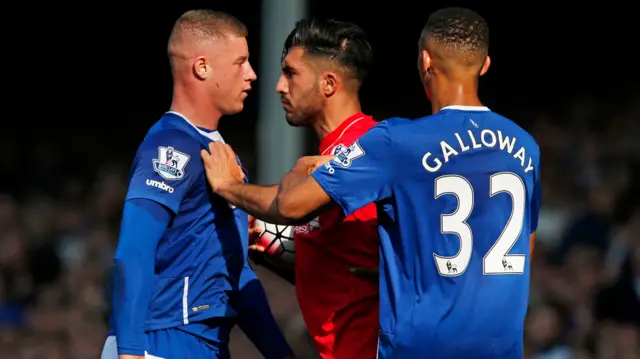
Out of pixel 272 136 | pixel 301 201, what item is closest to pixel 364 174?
pixel 301 201

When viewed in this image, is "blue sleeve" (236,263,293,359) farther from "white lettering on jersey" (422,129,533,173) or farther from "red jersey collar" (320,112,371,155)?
"white lettering on jersey" (422,129,533,173)

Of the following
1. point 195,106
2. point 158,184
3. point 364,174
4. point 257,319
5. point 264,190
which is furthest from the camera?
point 257,319

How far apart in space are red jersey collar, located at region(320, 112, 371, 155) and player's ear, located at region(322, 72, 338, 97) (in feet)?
0.41

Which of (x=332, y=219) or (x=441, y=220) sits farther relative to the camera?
(x=332, y=219)

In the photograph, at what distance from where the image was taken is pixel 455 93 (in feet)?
13.3

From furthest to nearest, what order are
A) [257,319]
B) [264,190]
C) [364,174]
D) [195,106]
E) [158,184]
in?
[257,319]
[195,106]
[264,190]
[158,184]
[364,174]

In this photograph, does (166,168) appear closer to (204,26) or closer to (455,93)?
(204,26)

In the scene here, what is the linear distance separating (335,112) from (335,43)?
269mm

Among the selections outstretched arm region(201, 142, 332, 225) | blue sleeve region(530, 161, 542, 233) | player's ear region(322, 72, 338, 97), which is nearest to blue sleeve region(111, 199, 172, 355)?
outstretched arm region(201, 142, 332, 225)

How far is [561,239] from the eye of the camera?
874 centimetres

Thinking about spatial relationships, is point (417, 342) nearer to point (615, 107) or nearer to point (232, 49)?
point (232, 49)

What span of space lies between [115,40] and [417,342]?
32.0 ft

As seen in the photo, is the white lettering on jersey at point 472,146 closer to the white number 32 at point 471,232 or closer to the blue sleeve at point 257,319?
the white number 32 at point 471,232

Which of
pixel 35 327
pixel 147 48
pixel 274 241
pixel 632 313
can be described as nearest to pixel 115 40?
pixel 147 48
